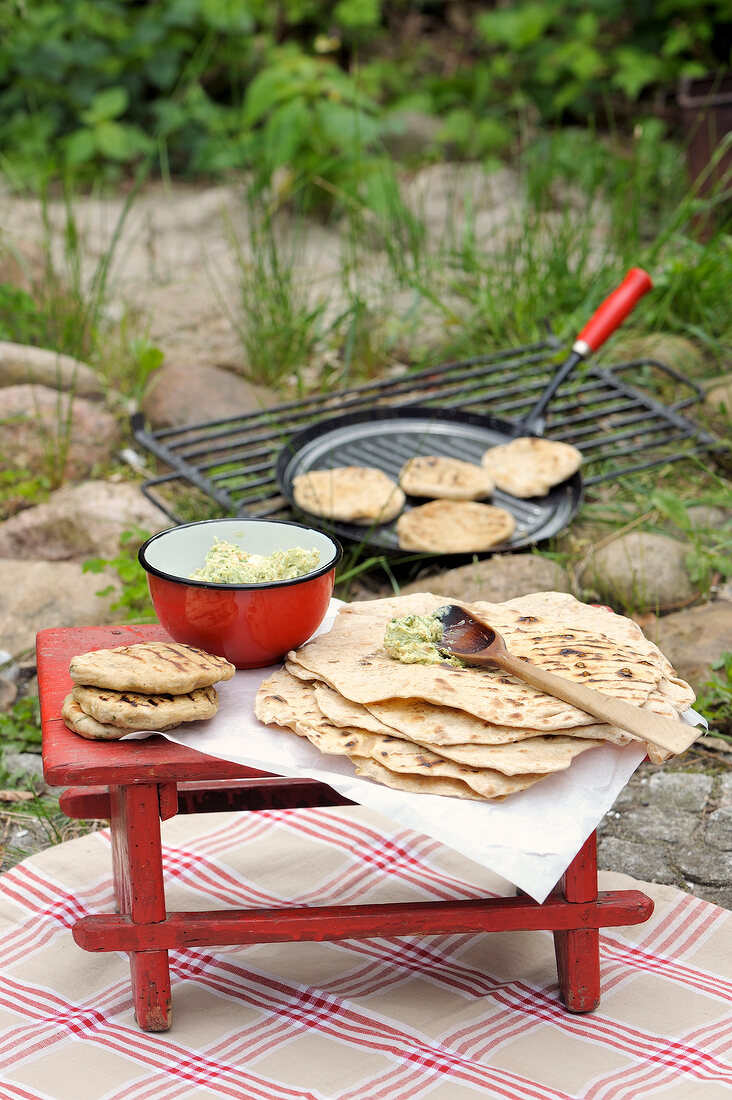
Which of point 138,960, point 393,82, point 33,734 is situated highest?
point 393,82

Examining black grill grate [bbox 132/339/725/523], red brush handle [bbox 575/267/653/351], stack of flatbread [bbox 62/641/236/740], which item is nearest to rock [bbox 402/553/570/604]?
black grill grate [bbox 132/339/725/523]

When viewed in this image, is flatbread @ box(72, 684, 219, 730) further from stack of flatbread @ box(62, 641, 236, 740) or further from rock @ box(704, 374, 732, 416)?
rock @ box(704, 374, 732, 416)

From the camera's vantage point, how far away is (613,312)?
3.86m

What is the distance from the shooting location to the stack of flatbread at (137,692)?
1.72m

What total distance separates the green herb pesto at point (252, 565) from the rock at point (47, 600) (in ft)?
4.72

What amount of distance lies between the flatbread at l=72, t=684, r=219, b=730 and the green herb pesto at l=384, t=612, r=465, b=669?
324 millimetres

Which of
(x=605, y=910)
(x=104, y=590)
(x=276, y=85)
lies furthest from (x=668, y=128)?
(x=605, y=910)

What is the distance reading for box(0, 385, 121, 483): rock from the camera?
Answer: 4211 millimetres

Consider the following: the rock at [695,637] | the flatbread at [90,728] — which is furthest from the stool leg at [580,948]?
the rock at [695,637]

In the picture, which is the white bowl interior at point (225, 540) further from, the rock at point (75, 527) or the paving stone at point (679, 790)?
the rock at point (75, 527)

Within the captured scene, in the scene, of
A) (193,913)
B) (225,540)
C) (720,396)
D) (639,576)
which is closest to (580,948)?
(193,913)

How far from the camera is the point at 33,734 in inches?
120

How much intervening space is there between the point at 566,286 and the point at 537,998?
354 centimetres

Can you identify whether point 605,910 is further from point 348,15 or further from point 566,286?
point 348,15
